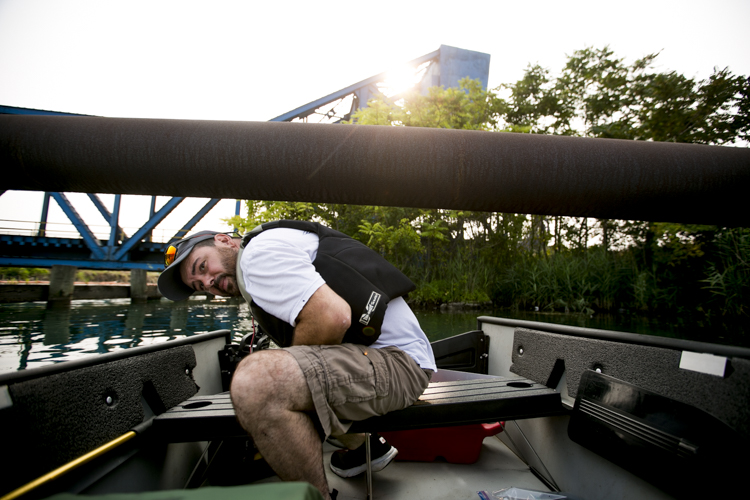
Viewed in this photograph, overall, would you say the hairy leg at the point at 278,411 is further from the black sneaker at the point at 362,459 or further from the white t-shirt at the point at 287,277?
the black sneaker at the point at 362,459

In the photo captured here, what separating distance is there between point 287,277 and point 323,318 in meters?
0.19

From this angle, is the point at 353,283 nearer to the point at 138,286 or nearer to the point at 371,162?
the point at 371,162

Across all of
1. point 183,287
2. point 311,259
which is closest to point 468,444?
point 311,259

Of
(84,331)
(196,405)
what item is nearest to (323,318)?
(196,405)

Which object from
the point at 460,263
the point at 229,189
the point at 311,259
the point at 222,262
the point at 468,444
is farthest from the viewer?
the point at 460,263

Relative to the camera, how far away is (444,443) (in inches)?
79.2

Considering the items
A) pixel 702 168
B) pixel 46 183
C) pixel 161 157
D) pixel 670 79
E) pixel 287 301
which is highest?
pixel 670 79

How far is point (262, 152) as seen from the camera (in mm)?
1075

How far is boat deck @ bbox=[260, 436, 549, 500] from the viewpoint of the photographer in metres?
1.76

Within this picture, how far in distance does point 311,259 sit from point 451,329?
679 centimetres

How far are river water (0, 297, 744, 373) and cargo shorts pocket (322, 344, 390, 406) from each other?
19.4ft

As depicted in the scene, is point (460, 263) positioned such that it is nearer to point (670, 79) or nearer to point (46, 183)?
point (670, 79)

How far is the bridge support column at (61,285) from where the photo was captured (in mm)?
15242

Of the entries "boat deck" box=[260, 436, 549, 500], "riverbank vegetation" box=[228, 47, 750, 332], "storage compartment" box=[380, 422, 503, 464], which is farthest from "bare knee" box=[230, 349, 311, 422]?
"riverbank vegetation" box=[228, 47, 750, 332]
